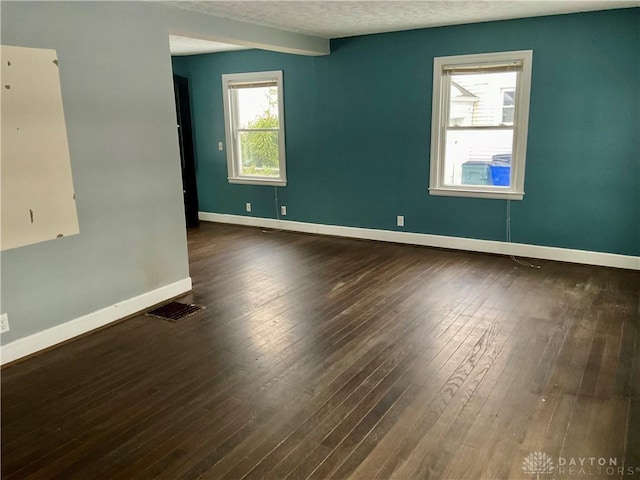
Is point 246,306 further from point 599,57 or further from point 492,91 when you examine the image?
point 599,57

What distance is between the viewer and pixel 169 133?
4102 mm

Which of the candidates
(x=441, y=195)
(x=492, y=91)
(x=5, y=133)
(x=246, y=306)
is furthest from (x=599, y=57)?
(x=5, y=133)

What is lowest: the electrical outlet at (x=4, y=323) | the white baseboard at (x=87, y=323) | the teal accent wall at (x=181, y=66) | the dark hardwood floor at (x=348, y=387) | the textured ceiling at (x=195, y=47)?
the dark hardwood floor at (x=348, y=387)

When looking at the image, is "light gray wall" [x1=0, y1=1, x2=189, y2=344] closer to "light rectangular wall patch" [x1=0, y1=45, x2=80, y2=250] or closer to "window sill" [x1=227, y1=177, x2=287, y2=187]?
"light rectangular wall patch" [x1=0, y1=45, x2=80, y2=250]

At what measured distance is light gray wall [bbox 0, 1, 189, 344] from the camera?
319 centimetres

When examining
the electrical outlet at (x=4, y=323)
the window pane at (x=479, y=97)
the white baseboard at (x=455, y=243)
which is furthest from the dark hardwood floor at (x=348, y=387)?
the window pane at (x=479, y=97)

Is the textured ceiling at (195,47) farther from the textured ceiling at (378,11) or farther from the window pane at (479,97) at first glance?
the window pane at (479,97)

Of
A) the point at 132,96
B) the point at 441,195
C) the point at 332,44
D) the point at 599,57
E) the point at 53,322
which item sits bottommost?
the point at 53,322

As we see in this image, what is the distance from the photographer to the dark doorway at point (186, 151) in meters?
7.20

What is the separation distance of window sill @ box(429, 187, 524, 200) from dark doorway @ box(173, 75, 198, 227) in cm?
360

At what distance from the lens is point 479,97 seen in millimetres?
5305

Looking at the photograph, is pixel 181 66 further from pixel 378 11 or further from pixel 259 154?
pixel 378 11

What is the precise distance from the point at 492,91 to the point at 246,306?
341cm

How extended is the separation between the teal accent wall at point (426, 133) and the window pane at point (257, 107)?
0.27 meters
